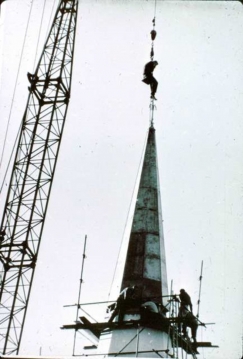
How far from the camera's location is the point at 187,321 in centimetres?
2319

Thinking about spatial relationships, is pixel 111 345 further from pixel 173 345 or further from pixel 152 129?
pixel 152 129

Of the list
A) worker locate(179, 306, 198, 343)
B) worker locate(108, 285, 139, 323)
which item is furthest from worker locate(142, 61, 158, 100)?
worker locate(179, 306, 198, 343)

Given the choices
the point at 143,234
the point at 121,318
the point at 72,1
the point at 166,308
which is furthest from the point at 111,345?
the point at 72,1

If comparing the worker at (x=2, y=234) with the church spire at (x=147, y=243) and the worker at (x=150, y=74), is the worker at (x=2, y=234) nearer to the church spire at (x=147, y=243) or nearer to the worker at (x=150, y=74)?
the church spire at (x=147, y=243)

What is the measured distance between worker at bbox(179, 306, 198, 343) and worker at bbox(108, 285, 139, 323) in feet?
6.32

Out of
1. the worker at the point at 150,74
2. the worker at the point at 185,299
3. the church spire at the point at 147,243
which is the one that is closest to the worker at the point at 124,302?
the church spire at the point at 147,243

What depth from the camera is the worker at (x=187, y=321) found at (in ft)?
76.0

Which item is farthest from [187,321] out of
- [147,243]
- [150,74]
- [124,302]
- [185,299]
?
[150,74]

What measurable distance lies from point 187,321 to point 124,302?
259cm

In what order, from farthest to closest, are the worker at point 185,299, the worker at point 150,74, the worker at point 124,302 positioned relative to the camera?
1. the worker at point 150,74
2. the worker at point 185,299
3. the worker at point 124,302

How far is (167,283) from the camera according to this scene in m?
25.2

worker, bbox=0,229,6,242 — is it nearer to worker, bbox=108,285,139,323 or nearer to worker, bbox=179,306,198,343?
worker, bbox=108,285,139,323

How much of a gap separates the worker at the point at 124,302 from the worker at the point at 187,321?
1.93 meters

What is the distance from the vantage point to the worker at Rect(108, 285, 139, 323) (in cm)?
2327
